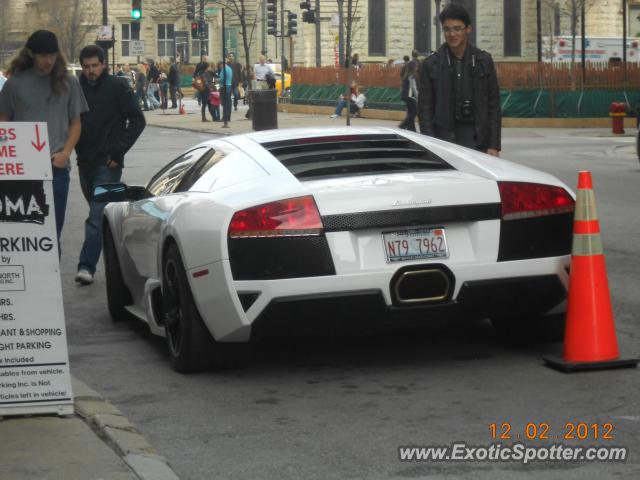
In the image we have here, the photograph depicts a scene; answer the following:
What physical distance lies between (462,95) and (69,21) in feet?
252

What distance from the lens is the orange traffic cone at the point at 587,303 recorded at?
6934mm

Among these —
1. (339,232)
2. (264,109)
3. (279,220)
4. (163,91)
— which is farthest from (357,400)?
(163,91)

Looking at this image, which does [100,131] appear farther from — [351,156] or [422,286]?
[422,286]

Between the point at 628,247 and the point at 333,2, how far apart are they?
208 feet

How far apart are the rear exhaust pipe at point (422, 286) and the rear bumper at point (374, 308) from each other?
0.03 metres

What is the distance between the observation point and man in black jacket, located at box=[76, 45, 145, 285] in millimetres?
10945

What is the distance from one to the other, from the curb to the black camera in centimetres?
419

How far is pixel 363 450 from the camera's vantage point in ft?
18.3

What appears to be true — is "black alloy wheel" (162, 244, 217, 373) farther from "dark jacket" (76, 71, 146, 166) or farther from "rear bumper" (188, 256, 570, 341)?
"dark jacket" (76, 71, 146, 166)

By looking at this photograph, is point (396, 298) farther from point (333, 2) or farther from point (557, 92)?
point (333, 2)

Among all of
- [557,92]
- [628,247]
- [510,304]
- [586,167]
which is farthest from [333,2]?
[510,304]

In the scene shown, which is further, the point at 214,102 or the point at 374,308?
the point at 214,102

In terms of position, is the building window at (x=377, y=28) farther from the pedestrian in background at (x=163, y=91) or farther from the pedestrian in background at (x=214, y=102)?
the pedestrian in background at (x=214, y=102)

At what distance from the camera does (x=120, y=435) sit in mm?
5734
